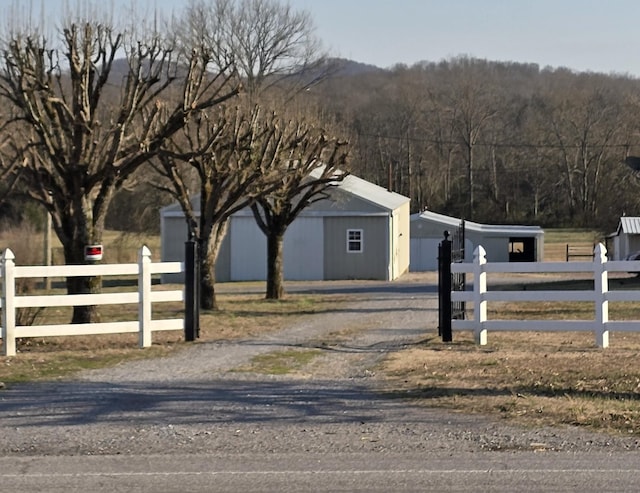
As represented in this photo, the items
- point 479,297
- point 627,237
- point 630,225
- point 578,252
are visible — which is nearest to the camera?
point 479,297

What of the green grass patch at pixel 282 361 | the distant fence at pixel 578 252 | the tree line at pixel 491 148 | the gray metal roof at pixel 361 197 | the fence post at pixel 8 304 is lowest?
the green grass patch at pixel 282 361

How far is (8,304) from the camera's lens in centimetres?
1391

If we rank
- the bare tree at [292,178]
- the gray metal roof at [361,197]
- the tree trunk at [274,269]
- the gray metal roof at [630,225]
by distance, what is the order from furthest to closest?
1. the gray metal roof at [630,225]
2. the gray metal roof at [361,197]
3. the tree trunk at [274,269]
4. the bare tree at [292,178]

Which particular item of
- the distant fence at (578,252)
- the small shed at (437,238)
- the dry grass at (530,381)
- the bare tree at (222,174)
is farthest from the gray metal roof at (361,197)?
the dry grass at (530,381)

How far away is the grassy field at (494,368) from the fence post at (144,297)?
25 centimetres

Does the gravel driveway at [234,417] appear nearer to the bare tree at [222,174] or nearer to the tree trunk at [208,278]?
the bare tree at [222,174]

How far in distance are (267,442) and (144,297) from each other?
277 inches

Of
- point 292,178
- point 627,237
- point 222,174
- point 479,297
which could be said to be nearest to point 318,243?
point 627,237

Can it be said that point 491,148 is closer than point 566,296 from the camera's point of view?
No

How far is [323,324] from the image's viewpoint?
2144 cm

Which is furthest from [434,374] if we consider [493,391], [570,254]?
[570,254]

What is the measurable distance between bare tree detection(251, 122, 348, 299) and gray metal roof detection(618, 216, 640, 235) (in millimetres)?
24689

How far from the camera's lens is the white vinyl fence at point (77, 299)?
13.9 metres

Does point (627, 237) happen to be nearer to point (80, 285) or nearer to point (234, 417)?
point (80, 285)
